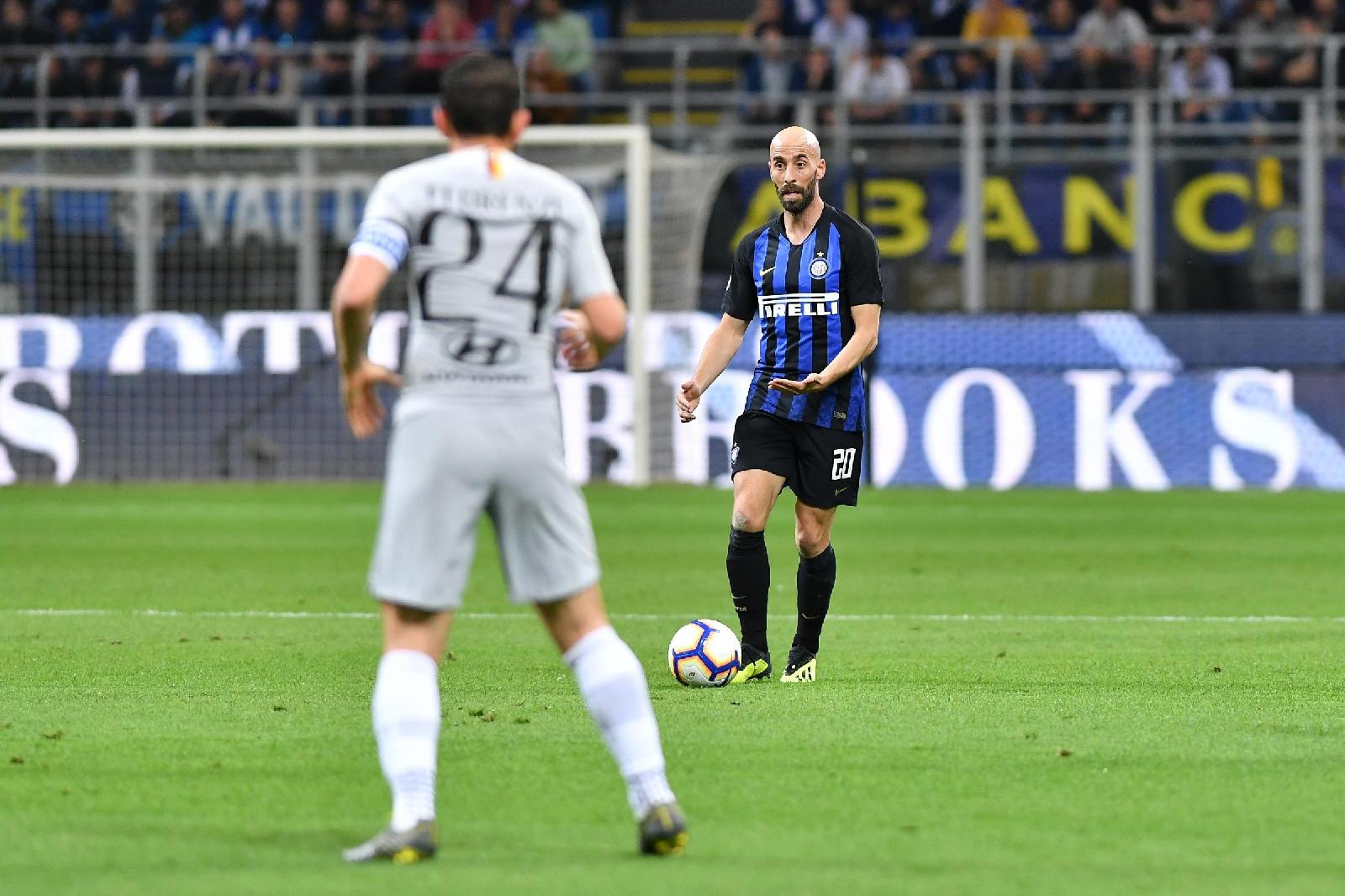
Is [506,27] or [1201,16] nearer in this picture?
[1201,16]

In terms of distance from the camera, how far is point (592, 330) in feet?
17.3

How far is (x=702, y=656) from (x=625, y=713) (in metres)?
3.19

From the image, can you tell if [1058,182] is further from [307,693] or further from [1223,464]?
[307,693]

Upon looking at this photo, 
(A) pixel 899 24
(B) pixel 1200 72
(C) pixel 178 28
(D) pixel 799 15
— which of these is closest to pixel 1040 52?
(B) pixel 1200 72

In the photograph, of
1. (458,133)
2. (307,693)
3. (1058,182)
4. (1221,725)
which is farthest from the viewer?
(1058,182)

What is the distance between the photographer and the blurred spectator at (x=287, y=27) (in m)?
24.3

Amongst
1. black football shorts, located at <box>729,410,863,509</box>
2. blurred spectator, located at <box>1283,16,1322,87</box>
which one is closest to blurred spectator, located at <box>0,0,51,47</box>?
blurred spectator, located at <box>1283,16,1322,87</box>

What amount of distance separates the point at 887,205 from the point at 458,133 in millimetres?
16697

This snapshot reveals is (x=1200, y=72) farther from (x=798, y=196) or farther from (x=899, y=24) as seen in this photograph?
(x=798, y=196)

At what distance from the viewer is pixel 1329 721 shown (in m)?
7.41

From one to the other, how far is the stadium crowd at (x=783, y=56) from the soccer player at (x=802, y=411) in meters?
13.2

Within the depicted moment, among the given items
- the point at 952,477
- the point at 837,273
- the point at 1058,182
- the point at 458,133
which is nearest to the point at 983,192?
the point at 1058,182

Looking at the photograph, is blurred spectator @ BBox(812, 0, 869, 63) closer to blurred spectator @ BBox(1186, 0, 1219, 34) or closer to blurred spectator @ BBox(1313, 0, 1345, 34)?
blurred spectator @ BBox(1186, 0, 1219, 34)

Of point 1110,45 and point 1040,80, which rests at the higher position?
point 1110,45
